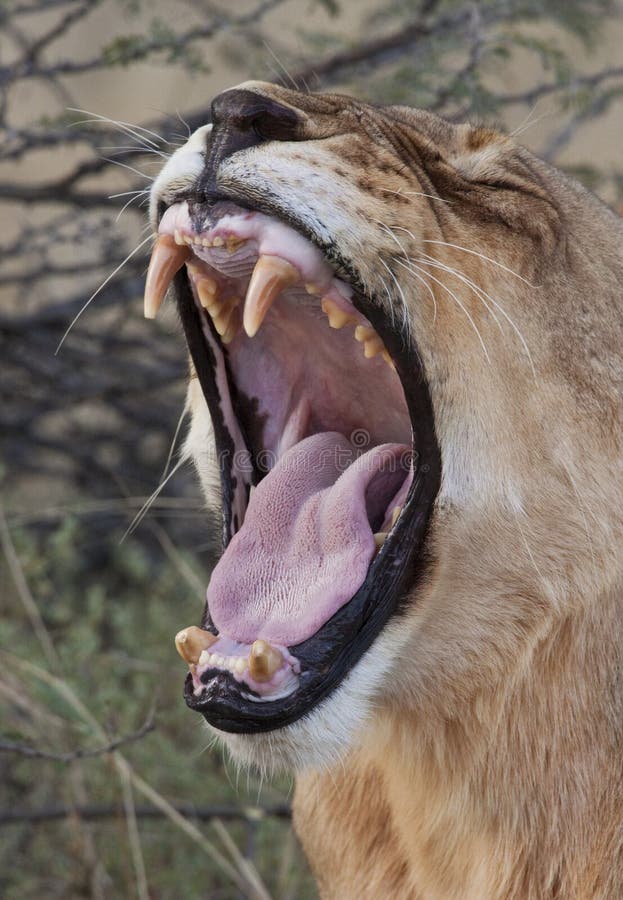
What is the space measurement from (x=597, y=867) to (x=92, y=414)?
149 inches

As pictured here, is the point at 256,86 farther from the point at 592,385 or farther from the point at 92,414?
the point at 92,414

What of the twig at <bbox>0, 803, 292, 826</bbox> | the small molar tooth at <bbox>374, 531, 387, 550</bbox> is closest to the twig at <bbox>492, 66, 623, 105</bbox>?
the small molar tooth at <bbox>374, 531, 387, 550</bbox>

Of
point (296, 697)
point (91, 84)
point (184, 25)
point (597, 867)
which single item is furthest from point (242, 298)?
point (91, 84)

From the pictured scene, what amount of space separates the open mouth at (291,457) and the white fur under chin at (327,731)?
0.02 m

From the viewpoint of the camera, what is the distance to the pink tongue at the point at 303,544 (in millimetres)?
2072

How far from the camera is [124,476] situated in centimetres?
511

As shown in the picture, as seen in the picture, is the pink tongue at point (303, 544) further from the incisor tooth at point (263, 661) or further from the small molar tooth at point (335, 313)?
the small molar tooth at point (335, 313)

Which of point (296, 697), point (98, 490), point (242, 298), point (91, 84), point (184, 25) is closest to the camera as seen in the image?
point (296, 697)

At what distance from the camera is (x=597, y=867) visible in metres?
2.01

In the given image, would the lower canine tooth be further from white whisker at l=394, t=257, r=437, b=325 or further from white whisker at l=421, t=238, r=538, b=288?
white whisker at l=421, t=238, r=538, b=288

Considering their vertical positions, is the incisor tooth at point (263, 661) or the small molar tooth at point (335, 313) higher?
the small molar tooth at point (335, 313)

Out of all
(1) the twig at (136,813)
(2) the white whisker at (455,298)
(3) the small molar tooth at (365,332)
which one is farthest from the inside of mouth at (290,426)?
(1) the twig at (136,813)

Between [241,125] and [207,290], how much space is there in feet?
1.19

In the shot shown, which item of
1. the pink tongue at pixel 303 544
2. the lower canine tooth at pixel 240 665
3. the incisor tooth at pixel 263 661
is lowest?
the lower canine tooth at pixel 240 665
